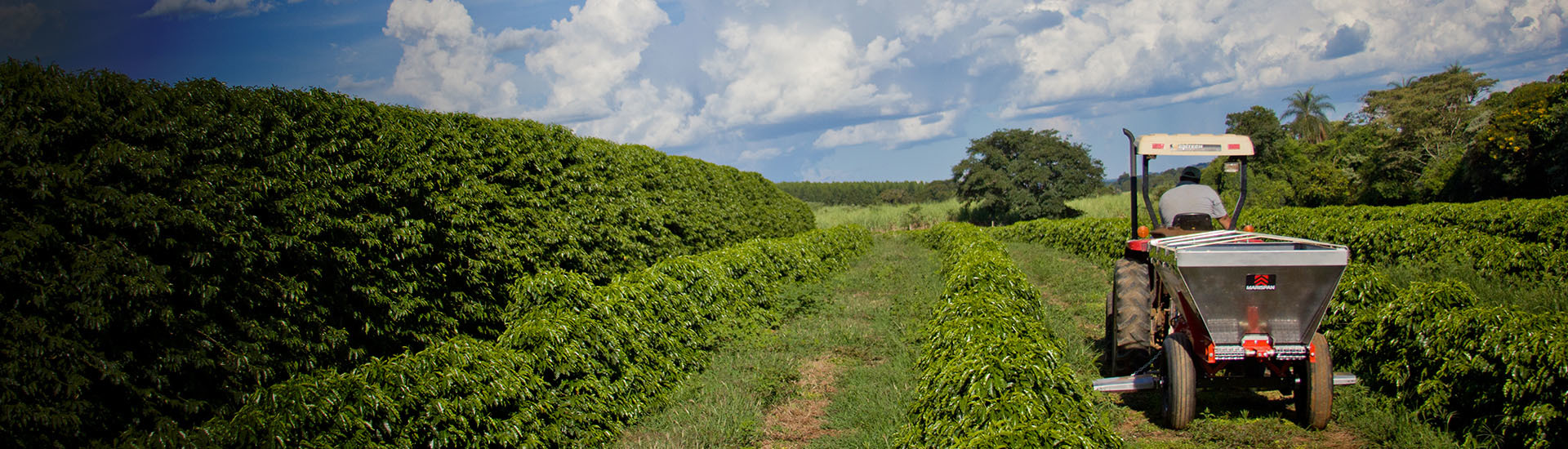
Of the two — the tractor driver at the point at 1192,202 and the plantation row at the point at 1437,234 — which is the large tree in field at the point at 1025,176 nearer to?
the plantation row at the point at 1437,234

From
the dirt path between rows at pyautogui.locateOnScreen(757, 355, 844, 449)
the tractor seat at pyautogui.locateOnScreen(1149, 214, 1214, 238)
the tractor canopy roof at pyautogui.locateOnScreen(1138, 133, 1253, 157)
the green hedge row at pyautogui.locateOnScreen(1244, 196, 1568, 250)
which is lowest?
the dirt path between rows at pyautogui.locateOnScreen(757, 355, 844, 449)

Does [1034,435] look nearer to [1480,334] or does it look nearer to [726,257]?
[1480,334]

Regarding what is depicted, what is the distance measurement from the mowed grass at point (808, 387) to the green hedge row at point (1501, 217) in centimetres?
985

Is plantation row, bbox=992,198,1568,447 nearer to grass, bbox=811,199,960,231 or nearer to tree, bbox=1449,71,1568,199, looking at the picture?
tree, bbox=1449,71,1568,199

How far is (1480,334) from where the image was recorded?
15.6ft

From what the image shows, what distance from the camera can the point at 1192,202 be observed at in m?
6.31

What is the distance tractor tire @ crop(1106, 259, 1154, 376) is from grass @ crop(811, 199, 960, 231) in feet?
121

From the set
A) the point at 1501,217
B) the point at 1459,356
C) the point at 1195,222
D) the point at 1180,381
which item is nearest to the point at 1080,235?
the point at 1501,217

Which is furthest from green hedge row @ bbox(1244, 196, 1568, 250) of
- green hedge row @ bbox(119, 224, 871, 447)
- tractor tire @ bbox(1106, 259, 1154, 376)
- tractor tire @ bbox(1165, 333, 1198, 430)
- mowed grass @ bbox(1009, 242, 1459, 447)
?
green hedge row @ bbox(119, 224, 871, 447)

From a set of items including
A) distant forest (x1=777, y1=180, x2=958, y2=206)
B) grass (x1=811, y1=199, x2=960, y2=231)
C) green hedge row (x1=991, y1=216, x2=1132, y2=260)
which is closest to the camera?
green hedge row (x1=991, y1=216, x2=1132, y2=260)

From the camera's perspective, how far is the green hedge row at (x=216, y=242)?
371 centimetres

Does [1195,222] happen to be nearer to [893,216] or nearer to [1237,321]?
[1237,321]

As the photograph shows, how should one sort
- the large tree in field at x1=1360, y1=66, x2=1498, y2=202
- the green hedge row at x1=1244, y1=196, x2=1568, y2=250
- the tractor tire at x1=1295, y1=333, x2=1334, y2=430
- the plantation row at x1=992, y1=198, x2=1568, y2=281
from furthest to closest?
the large tree in field at x1=1360, y1=66, x2=1498, y2=202 < the green hedge row at x1=1244, y1=196, x2=1568, y2=250 < the plantation row at x1=992, y1=198, x2=1568, y2=281 < the tractor tire at x1=1295, y1=333, x2=1334, y2=430

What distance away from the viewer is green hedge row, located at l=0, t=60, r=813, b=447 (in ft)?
12.2
